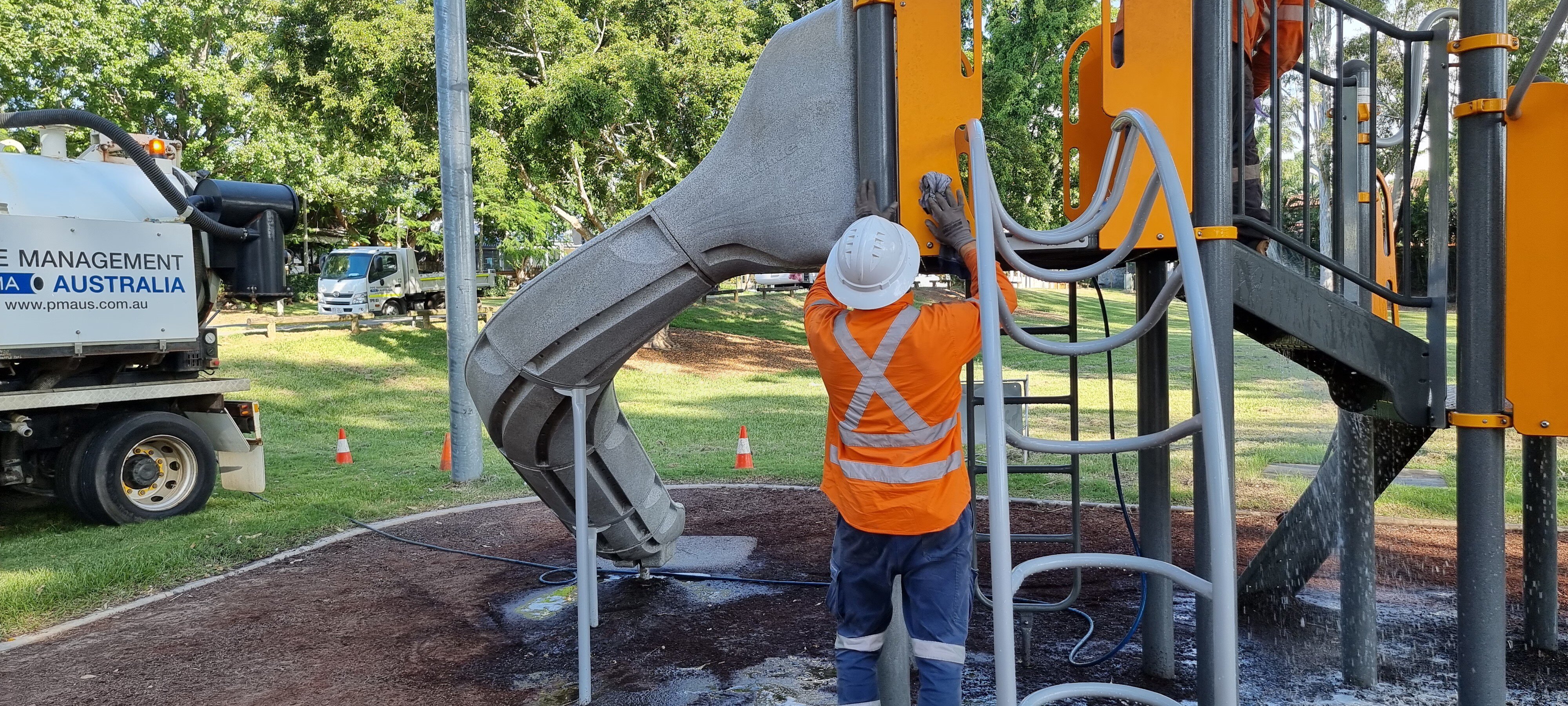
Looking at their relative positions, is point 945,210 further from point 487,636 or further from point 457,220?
point 457,220

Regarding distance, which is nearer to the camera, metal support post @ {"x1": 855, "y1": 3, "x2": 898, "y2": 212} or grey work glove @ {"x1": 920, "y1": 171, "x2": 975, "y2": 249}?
grey work glove @ {"x1": 920, "y1": 171, "x2": 975, "y2": 249}

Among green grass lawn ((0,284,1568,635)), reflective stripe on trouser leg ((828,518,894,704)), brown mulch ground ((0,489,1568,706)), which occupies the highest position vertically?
reflective stripe on trouser leg ((828,518,894,704))

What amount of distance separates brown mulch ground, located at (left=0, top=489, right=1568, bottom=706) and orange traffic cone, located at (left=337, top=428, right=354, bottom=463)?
408 centimetres

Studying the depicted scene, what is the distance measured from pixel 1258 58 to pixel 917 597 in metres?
2.60

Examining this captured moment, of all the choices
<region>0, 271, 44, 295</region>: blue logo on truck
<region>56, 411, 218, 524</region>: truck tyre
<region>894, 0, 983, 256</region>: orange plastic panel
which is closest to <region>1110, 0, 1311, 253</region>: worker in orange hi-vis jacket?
<region>894, 0, 983, 256</region>: orange plastic panel

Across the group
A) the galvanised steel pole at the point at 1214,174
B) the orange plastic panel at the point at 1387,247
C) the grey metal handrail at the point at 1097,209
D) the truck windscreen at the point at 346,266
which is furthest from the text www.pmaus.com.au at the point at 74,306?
the truck windscreen at the point at 346,266

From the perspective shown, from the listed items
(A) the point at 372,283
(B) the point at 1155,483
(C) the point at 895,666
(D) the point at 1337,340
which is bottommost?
(C) the point at 895,666

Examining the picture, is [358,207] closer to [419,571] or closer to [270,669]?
[419,571]

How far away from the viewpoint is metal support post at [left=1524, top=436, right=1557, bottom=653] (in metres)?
4.95

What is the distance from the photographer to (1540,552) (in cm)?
507

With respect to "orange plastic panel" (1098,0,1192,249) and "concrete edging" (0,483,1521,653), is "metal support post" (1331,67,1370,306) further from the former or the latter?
"concrete edging" (0,483,1521,653)

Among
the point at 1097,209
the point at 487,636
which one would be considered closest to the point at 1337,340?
the point at 1097,209

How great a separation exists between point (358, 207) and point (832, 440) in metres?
25.1

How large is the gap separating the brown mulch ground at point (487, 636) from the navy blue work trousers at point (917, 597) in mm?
1125
